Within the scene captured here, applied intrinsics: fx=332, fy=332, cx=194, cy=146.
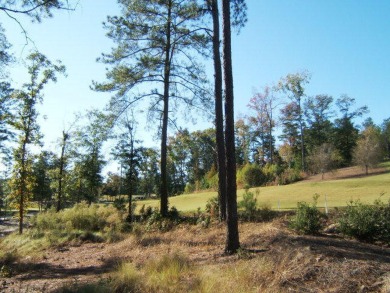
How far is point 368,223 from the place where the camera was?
8688 millimetres

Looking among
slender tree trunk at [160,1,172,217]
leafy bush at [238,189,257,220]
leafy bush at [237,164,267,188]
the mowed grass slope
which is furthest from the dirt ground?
leafy bush at [237,164,267,188]

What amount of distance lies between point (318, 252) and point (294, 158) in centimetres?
5121

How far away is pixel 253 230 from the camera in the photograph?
1059 centimetres

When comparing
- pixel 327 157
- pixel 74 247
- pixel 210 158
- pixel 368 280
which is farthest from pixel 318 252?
pixel 210 158

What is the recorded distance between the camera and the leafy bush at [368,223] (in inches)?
340

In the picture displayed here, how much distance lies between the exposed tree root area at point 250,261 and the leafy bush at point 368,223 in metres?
0.62

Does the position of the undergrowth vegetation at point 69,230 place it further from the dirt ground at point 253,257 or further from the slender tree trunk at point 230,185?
the slender tree trunk at point 230,185

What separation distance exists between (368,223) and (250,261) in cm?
395

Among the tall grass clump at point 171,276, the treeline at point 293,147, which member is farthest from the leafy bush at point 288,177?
the tall grass clump at point 171,276

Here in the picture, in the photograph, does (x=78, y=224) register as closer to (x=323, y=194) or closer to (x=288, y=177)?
(x=323, y=194)

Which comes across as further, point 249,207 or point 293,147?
point 293,147

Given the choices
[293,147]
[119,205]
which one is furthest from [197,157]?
[119,205]

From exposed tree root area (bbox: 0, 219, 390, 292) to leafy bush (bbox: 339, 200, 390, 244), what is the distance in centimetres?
62

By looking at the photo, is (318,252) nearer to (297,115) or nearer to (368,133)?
(297,115)
